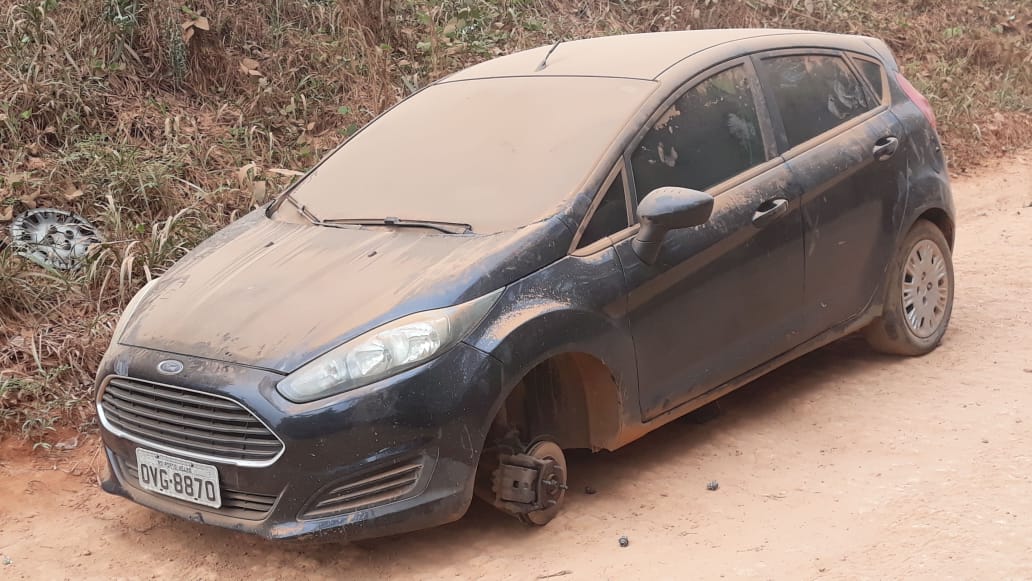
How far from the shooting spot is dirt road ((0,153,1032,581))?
3.60 m

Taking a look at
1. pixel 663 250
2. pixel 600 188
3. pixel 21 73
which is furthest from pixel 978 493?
pixel 21 73

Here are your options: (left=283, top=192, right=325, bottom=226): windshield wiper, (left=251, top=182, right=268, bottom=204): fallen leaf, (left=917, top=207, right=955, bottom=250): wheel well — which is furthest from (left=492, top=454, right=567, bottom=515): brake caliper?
(left=251, top=182, right=268, bottom=204): fallen leaf

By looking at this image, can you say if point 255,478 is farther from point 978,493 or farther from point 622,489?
point 978,493

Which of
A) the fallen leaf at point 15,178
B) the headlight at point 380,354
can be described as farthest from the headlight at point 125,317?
the fallen leaf at point 15,178

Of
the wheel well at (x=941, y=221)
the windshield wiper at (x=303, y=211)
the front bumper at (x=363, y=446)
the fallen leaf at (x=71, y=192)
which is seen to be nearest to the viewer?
the front bumper at (x=363, y=446)

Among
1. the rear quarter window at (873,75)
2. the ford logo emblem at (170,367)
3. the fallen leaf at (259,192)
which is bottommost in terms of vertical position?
the fallen leaf at (259,192)

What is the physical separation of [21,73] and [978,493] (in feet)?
21.0

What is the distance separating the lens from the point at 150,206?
261 inches

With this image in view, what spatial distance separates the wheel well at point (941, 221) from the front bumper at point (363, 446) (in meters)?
2.94

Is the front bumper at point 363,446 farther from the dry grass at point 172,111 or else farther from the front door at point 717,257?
the dry grass at point 172,111

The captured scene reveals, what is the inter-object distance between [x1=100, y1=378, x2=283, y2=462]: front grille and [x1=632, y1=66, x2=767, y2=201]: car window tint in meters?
1.68

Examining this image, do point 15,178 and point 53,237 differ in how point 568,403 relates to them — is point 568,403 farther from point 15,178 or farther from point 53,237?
point 15,178

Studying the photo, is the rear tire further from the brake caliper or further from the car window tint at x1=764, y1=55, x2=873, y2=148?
the brake caliper

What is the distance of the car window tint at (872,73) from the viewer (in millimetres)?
5297
